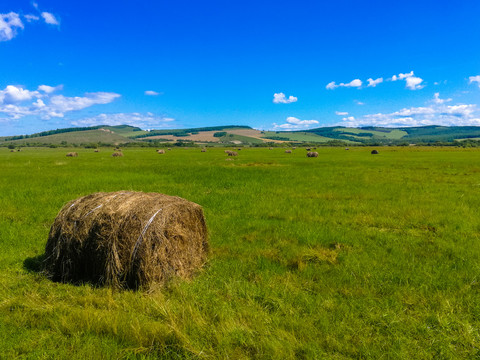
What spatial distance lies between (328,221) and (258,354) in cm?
719

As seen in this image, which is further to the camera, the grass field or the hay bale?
the hay bale

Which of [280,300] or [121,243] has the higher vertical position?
[121,243]

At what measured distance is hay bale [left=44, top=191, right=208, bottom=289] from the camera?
5.57 meters

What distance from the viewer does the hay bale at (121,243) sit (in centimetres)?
557

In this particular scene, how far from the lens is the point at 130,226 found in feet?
18.9

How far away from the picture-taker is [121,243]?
221 inches

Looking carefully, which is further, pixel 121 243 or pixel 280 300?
pixel 121 243

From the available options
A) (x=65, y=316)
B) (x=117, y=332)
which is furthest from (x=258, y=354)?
(x=65, y=316)

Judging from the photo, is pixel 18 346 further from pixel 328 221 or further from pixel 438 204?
pixel 438 204

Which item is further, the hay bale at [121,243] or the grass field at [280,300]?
the hay bale at [121,243]

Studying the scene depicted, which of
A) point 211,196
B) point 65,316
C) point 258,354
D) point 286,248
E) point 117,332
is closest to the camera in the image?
point 258,354

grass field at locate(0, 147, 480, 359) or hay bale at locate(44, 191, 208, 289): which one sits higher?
hay bale at locate(44, 191, 208, 289)

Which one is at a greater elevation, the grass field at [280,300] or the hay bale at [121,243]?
the hay bale at [121,243]

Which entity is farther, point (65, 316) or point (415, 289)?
point (415, 289)
